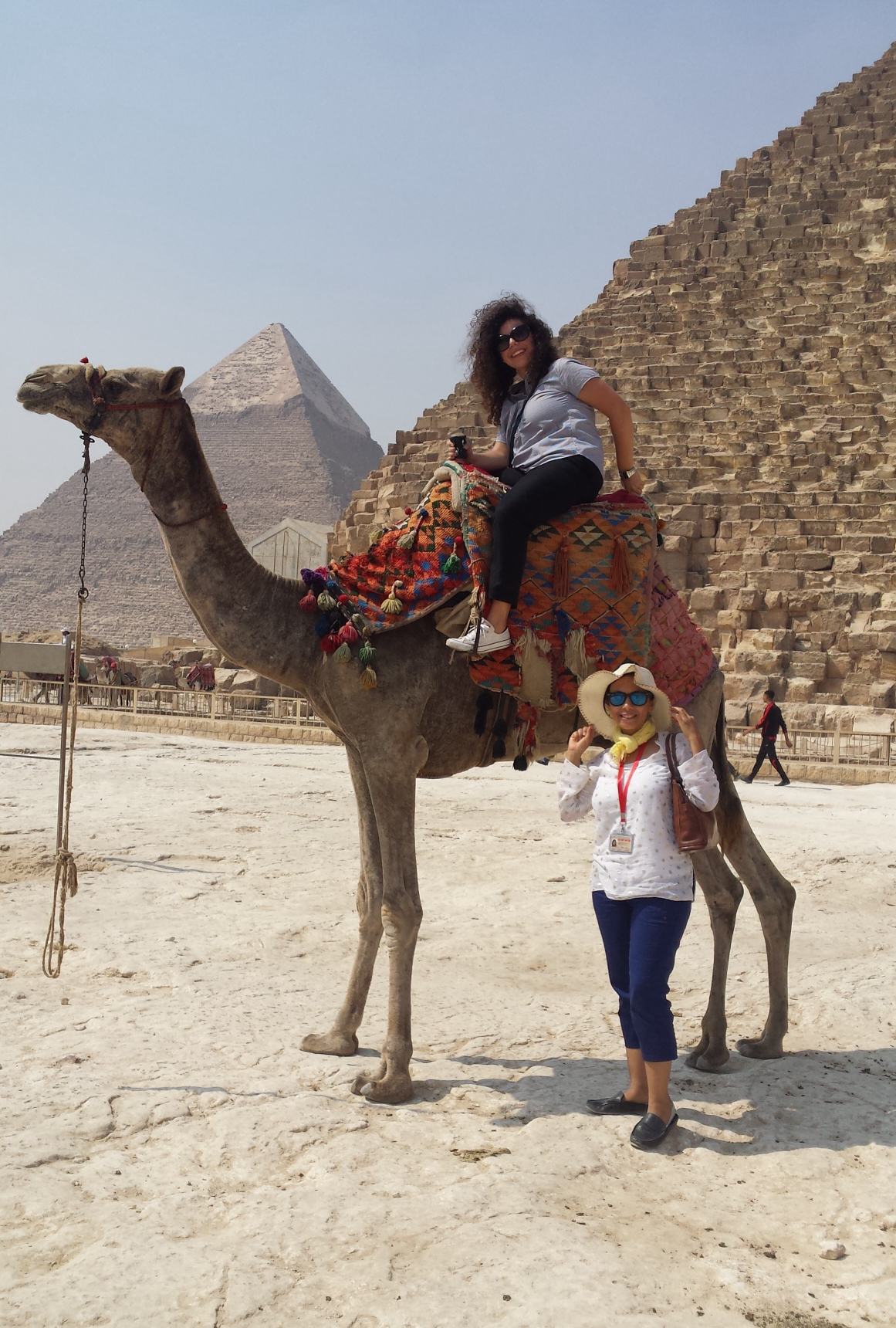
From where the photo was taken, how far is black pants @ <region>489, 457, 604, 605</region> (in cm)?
405

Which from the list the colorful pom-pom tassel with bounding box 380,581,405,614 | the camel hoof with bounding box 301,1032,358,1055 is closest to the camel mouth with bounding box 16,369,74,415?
the colorful pom-pom tassel with bounding box 380,581,405,614

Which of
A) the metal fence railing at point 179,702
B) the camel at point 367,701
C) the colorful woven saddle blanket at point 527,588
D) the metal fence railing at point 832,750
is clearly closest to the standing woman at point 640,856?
the colorful woven saddle blanket at point 527,588

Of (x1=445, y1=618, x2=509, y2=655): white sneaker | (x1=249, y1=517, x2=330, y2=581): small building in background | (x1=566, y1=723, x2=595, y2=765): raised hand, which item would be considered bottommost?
(x1=566, y1=723, x2=595, y2=765): raised hand

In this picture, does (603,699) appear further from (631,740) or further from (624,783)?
(624,783)

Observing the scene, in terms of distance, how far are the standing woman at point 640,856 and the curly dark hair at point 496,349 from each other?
1312 millimetres

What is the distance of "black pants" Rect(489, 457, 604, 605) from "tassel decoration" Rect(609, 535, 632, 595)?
10.5 inches

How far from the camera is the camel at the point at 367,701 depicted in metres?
4.14

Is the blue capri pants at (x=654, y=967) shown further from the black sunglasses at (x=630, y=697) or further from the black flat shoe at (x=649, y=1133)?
the black sunglasses at (x=630, y=697)

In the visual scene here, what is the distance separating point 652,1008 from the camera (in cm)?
362

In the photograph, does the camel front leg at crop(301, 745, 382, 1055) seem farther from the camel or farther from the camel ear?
the camel ear

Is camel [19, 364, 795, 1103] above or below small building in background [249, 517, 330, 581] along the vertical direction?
below

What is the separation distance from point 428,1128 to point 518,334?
275 centimetres

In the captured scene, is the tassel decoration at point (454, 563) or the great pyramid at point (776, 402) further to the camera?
the great pyramid at point (776, 402)

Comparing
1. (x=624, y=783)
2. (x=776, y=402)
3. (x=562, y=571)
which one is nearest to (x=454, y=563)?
(x=562, y=571)
